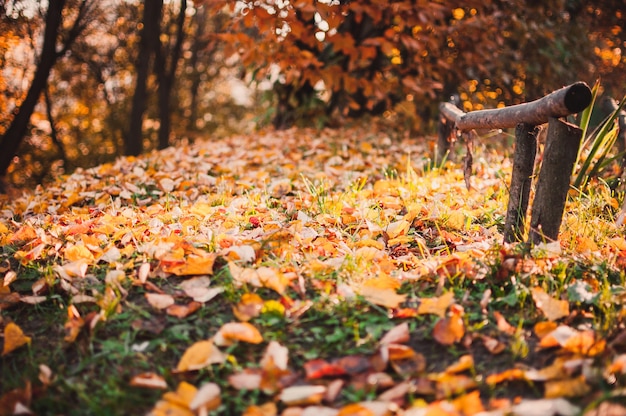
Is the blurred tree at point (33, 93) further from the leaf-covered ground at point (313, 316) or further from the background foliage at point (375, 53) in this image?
the leaf-covered ground at point (313, 316)

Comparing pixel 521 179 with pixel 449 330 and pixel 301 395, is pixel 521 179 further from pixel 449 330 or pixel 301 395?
pixel 301 395

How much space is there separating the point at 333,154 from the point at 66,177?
2.51m

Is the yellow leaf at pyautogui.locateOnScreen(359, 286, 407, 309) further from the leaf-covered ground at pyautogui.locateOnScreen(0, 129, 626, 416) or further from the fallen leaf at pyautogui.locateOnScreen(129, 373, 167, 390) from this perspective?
the fallen leaf at pyautogui.locateOnScreen(129, 373, 167, 390)

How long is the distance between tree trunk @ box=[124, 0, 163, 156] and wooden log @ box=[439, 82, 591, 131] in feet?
19.5

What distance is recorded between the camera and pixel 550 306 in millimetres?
1389

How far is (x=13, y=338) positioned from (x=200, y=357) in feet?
1.98

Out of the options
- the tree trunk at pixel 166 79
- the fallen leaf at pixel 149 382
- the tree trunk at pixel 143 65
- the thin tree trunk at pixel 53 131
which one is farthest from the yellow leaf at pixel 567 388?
the thin tree trunk at pixel 53 131

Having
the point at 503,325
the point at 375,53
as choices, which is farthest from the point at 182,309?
the point at 375,53

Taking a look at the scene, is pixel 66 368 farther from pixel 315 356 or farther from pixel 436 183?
pixel 436 183

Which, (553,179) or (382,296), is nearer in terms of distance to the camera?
(382,296)

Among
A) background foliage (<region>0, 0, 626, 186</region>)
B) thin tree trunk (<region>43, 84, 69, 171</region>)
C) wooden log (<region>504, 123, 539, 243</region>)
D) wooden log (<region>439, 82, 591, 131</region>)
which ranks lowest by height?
thin tree trunk (<region>43, 84, 69, 171</region>)

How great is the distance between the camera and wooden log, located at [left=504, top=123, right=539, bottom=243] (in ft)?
5.95

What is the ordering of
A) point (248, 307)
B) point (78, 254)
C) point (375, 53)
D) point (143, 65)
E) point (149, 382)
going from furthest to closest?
point (143, 65) → point (375, 53) → point (78, 254) → point (248, 307) → point (149, 382)

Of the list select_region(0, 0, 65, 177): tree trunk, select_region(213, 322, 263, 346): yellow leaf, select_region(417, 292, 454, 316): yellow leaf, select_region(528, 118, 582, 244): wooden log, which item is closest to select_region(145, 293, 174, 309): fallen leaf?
select_region(213, 322, 263, 346): yellow leaf
